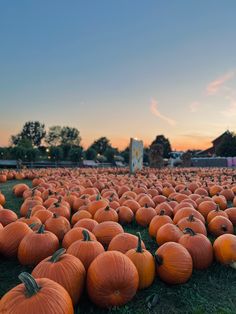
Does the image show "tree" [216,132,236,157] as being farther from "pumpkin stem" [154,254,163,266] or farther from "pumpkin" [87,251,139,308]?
"pumpkin" [87,251,139,308]

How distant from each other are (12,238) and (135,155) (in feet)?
41.9

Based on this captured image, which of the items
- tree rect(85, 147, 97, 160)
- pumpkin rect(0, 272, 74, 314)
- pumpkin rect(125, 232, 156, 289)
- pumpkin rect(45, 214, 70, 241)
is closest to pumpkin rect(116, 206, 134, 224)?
pumpkin rect(45, 214, 70, 241)

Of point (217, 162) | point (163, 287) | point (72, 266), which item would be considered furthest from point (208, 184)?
point (217, 162)

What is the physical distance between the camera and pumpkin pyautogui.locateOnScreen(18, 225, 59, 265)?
9.45ft

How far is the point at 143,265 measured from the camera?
2.43 metres

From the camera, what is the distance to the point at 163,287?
2537mm

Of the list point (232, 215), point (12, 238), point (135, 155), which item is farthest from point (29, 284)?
point (135, 155)

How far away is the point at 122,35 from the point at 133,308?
16.9m

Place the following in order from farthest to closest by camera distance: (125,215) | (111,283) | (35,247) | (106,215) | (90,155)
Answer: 1. (90,155)
2. (125,215)
3. (106,215)
4. (35,247)
5. (111,283)

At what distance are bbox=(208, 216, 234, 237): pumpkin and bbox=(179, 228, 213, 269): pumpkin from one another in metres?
0.85

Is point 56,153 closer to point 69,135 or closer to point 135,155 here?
point 135,155

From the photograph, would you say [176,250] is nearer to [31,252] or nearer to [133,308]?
[133,308]

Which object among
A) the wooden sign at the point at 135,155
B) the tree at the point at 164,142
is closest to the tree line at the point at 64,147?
the tree at the point at 164,142

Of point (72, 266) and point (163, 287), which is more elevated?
point (72, 266)
